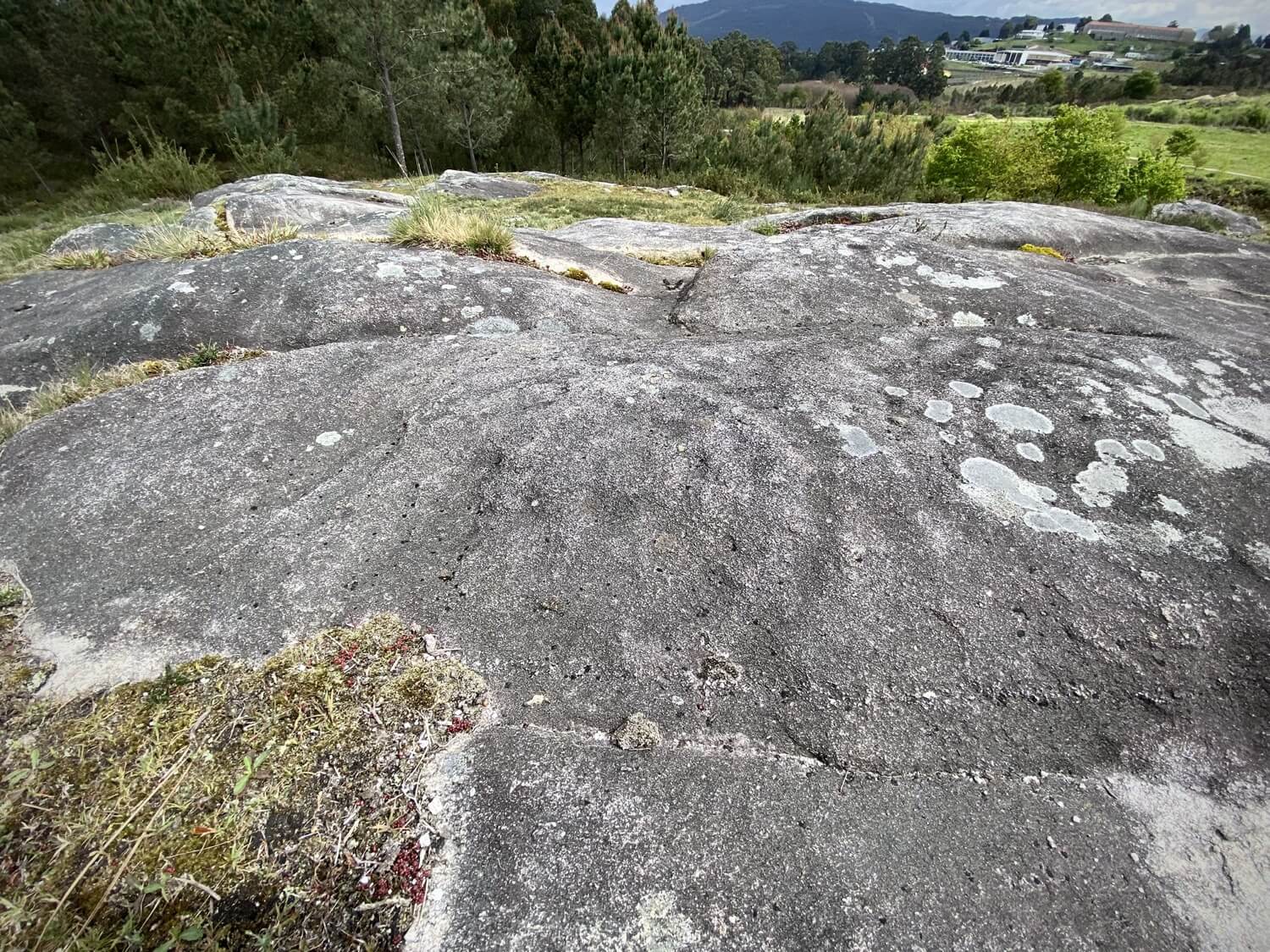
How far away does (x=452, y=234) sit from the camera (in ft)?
23.3

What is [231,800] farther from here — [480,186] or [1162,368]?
[480,186]

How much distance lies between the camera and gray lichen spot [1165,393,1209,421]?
4.06 meters

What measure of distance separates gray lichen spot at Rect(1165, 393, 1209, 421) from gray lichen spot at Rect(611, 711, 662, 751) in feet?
14.5

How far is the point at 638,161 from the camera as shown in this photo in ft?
110

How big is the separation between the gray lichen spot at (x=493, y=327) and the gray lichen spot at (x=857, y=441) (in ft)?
11.1

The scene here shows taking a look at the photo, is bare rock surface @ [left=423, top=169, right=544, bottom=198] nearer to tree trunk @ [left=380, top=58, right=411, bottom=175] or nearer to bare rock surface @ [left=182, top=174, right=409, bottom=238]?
bare rock surface @ [left=182, top=174, right=409, bottom=238]

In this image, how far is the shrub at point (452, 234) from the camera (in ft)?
23.3

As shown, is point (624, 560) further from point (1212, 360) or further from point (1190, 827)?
point (1212, 360)

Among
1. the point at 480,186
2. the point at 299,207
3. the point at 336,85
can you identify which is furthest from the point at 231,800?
the point at 336,85

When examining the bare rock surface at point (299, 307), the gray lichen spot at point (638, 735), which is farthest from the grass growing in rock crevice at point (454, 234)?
the gray lichen spot at point (638, 735)

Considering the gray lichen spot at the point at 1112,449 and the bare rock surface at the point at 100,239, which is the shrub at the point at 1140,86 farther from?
the bare rock surface at the point at 100,239

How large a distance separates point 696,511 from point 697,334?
280 centimetres

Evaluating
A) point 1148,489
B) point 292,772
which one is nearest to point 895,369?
point 1148,489

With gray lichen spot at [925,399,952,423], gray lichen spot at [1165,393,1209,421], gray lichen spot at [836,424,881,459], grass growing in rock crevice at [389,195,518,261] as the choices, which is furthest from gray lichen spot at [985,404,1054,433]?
grass growing in rock crevice at [389,195,518,261]
